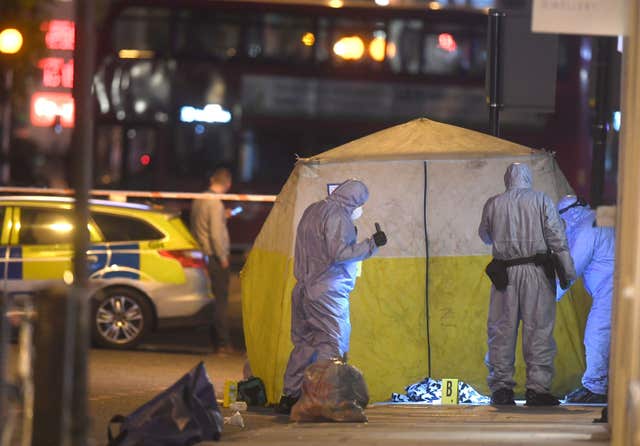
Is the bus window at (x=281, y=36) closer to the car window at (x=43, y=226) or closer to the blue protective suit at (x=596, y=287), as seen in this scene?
the car window at (x=43, y=226)

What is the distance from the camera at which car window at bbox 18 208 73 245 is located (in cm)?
1489

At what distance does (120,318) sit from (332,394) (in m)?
5.85

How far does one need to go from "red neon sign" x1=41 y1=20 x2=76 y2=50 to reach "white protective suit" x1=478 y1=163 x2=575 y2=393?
29.6m

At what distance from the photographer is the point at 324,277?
1057cm

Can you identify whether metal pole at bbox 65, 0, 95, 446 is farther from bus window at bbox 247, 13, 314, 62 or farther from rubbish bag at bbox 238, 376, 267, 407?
bus window at bbox 247, 13, 314, 62

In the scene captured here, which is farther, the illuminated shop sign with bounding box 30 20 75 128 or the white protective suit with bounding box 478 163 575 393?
the illuminated shop sign with bounding box 30 20 75 128

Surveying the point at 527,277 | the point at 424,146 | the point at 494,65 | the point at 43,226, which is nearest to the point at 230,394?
the point at 527,277

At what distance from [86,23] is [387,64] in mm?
20117

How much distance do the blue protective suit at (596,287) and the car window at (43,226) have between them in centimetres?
602

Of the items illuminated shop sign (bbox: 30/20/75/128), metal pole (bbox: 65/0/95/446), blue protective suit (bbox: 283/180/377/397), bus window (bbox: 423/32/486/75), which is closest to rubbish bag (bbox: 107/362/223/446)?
metal pole (bbox: 65/0/95/446)

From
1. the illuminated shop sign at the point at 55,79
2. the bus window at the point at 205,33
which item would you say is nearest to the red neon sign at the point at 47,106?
the illuminated shop sign at the point at 55,79

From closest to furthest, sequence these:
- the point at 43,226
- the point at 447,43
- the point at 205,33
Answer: the point at 43,226
the point at 205,33
the point at 447,43

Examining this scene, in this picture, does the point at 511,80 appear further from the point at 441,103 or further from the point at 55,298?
the point at 441,103

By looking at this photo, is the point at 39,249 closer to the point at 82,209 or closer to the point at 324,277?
the point at 324,277
